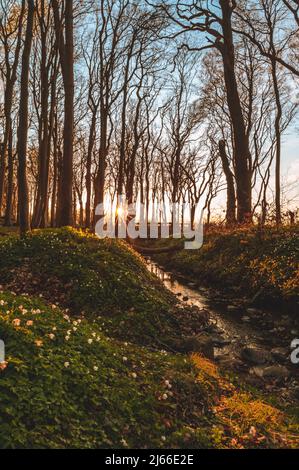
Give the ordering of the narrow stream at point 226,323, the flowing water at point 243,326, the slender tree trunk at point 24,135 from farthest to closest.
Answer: the slender tree trunk at point 24,135 → the narrow stream at point 226,323 → the flowing water at point 243,326

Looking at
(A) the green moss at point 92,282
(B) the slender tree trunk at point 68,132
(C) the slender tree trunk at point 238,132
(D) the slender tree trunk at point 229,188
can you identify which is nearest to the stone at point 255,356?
(A) the green moss at point 92,282

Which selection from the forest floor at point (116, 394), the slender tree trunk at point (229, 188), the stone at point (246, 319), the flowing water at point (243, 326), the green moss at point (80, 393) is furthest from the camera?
the slender tree trunk at point (229, 188)

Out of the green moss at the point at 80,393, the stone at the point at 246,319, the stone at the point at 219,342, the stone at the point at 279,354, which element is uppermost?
the green moss at the point at 80,393

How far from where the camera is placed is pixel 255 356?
8.39m

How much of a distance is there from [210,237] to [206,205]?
2950cm

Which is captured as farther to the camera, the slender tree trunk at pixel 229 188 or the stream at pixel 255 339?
the slender tree trunk at pixel 229 188

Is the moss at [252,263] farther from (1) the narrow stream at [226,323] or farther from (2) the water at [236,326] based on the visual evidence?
(1) the narrow stream at [226,323]

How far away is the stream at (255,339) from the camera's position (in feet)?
24.3

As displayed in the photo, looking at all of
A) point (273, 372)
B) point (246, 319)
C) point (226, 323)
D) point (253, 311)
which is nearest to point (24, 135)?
point (226, 323)

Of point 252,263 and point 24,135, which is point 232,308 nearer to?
point 252,263

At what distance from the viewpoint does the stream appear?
7407mm

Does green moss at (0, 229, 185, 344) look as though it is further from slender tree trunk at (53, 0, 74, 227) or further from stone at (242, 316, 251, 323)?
slender tree trunk at (53, 0, 74, 227)

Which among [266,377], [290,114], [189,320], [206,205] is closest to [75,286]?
[189,320]

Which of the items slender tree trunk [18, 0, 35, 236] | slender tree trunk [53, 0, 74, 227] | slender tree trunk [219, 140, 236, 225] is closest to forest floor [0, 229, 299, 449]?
slender tree trunk [18, 0, 35, 236]
